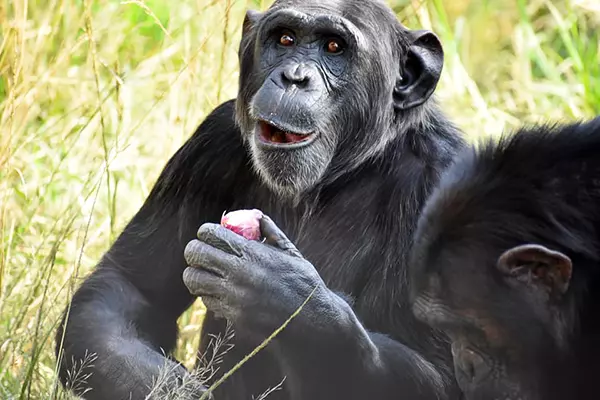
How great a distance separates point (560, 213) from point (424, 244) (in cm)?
52

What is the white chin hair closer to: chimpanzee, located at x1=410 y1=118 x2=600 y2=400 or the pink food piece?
the pink food piece

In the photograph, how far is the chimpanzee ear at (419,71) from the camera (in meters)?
6.71

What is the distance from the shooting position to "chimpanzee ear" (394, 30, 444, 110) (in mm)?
6711

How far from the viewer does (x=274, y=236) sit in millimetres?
5719

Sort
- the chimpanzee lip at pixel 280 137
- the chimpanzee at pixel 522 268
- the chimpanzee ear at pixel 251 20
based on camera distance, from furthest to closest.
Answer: the chimpanzee ear at pixel 251 20 → the chimpanzee lip at pixel 280 137 → the chimpanzee at pixel 522 268

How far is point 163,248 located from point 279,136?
37.8 inches

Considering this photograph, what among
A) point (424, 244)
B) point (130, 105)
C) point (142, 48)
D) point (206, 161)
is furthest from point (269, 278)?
point (142, 48)

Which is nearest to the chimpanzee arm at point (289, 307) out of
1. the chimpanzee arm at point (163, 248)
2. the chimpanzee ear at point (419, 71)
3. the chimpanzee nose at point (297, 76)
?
the chimpanzee nose at point (297, 76)

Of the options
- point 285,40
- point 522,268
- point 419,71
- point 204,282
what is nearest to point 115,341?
point 204,282

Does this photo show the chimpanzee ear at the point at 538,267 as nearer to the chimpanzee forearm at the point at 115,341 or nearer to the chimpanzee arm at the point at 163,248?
the chimpanzee forearm at the point at 115,341

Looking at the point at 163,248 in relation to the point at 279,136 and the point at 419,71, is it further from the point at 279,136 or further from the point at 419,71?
the point at 419,71

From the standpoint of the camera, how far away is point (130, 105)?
9.73 m

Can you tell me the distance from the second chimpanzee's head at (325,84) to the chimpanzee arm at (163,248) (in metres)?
0.30

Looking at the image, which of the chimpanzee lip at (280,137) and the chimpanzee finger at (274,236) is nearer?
the chimpanzee finger at (274,236)
